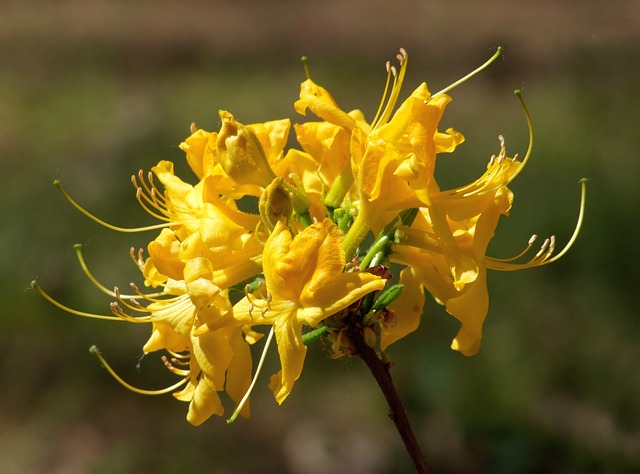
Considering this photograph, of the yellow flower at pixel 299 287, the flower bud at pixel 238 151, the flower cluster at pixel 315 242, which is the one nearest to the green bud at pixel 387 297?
the flower cluster at pixel 315 242

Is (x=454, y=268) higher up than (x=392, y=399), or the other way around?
(x=454, y=268)

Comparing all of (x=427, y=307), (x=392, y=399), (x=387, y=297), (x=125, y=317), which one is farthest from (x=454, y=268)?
(x=427, y=307)

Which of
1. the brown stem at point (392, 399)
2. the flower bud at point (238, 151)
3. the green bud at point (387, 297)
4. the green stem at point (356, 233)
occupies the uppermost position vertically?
the flower bud at point (238, 151)

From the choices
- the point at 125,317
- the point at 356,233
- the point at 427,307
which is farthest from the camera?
the point at 427,307

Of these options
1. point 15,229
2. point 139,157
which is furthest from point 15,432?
point 139,157

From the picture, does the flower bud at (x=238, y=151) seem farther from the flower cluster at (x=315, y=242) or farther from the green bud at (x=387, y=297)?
the green bud at (x=387, y=297)

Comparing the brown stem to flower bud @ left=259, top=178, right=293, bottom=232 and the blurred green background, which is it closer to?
flower bud @ left=259, top=178, right=293, bottom=232

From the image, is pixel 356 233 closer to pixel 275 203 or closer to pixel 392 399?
pixel 275 203
